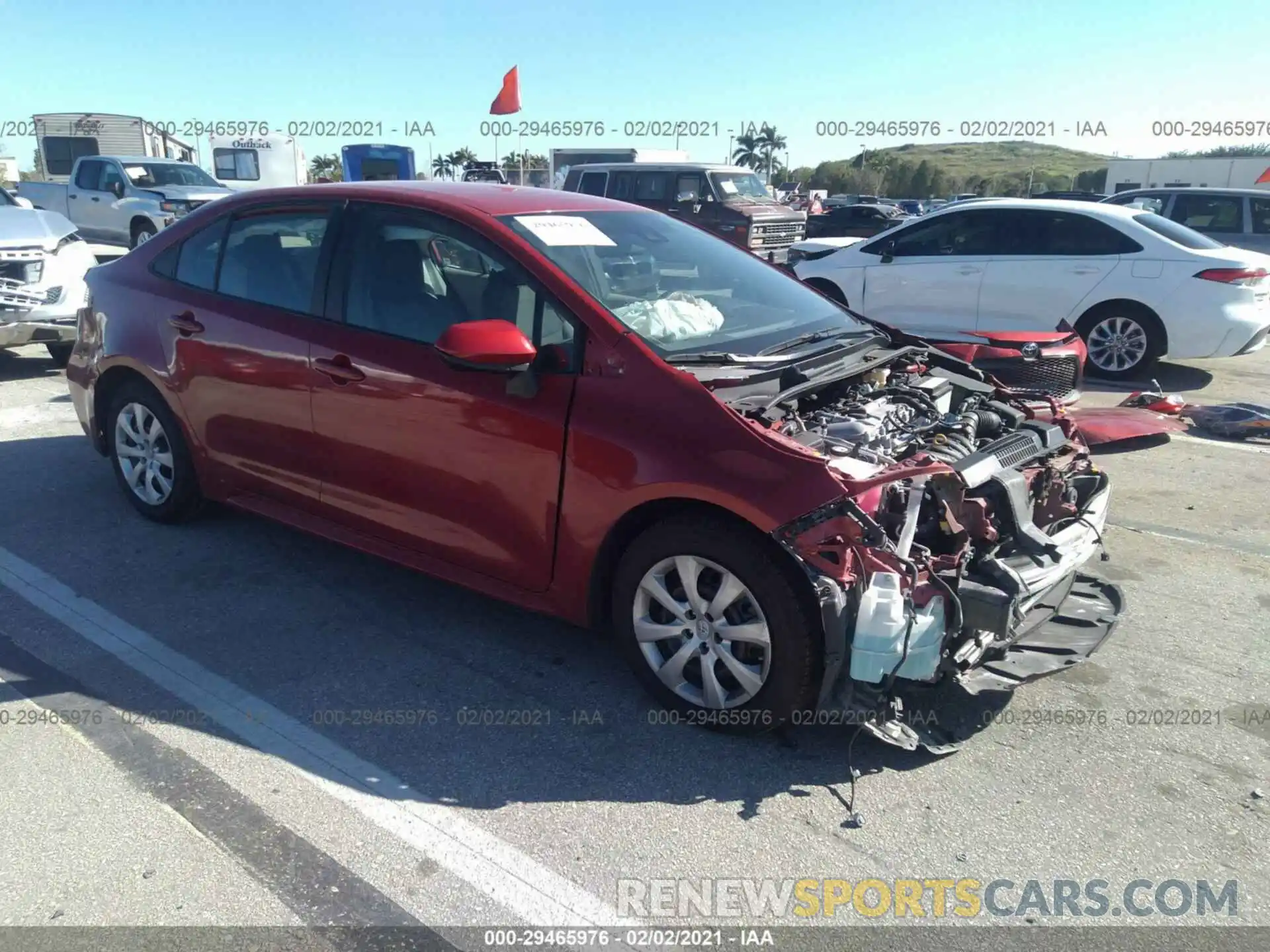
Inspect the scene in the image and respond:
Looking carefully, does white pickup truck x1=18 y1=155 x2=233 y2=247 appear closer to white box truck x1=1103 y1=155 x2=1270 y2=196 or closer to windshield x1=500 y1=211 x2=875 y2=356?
windshield x1=500 y1=211 x2=875 y2=356

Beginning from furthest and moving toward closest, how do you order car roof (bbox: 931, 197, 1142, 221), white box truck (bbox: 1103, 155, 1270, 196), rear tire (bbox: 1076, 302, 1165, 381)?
white box truck (bbox: 1103, 155, 1270, 196), car roof (bbox: 931, 197, 1142, 221), rear tire (bbox: 1076, 302, 1165, 381)

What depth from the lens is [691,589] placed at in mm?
3252

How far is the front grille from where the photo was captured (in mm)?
6000

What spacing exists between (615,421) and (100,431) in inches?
136

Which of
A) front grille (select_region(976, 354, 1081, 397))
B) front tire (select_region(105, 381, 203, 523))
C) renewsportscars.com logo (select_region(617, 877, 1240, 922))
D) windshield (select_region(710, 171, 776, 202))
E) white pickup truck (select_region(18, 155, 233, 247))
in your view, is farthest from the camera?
white pickup truck (select_region(18, 155, 233, 247))

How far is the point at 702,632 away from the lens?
3.28 meters

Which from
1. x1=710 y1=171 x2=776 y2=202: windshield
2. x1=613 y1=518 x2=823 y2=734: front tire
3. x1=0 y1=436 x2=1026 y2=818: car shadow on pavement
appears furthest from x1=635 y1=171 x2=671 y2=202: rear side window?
x1=613 y1=518 x2=823 y2=734: front tire

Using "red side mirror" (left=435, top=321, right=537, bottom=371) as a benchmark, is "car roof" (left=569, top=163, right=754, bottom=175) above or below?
above

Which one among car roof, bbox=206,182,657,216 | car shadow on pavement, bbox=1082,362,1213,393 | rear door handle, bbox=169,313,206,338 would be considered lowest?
car shadow on pavement, bbox=1082,362,1213,393

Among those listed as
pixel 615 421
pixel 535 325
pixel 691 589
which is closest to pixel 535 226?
pixel 535 325

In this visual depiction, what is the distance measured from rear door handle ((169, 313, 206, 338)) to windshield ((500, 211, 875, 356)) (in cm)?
177

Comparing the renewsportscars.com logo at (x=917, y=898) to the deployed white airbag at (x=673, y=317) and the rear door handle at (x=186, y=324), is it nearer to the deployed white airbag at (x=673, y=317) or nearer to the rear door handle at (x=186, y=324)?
the deployed white airbag at (x=673, y=317)

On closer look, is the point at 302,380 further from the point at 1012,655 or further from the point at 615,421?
the point at 1012,655

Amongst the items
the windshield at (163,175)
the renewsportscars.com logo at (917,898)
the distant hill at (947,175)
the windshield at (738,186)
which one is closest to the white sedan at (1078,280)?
the renewsportscars.com logo at (917,898)
